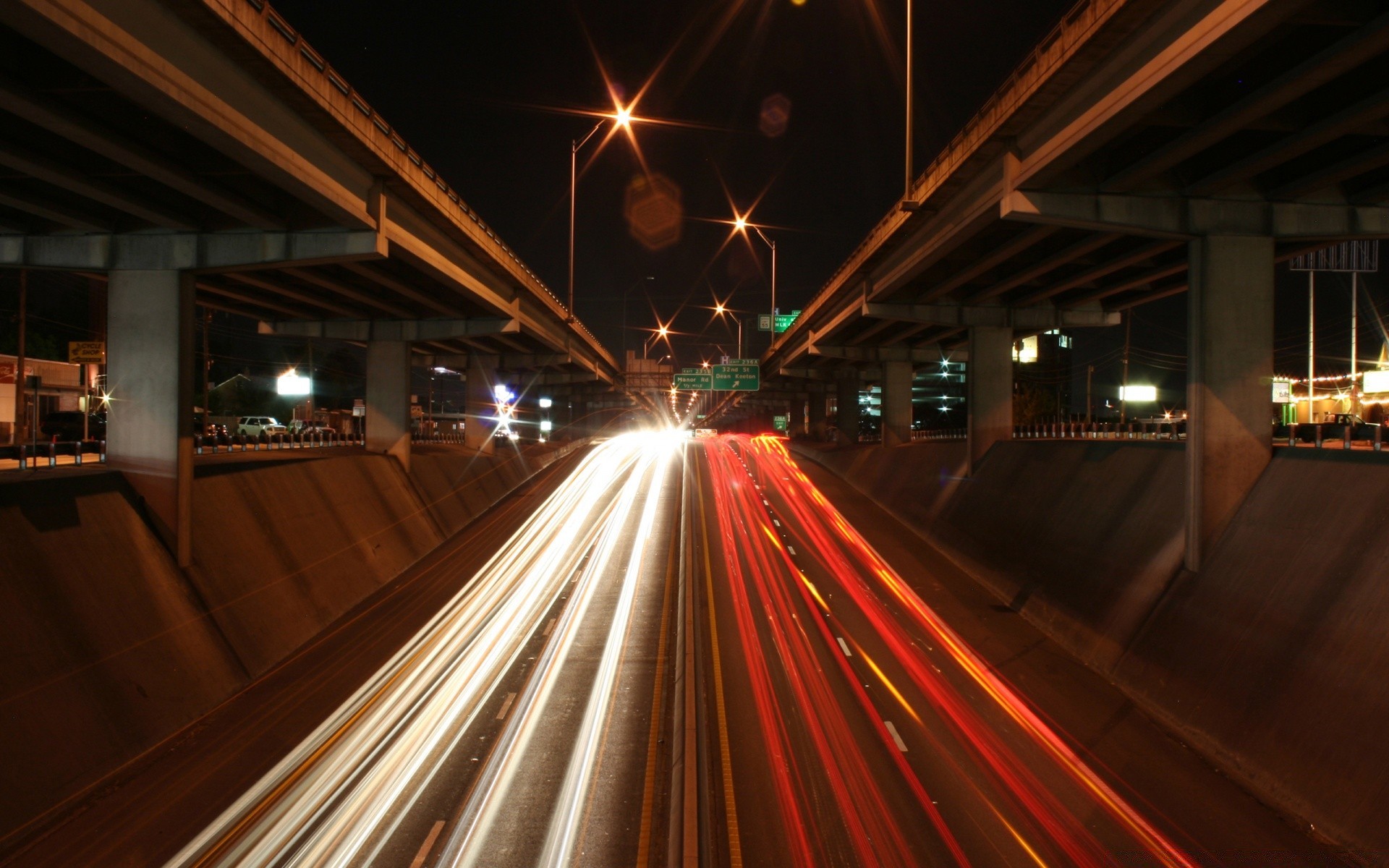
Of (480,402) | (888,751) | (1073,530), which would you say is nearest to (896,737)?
(888,751)

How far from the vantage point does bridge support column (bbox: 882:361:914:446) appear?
54.0 meters

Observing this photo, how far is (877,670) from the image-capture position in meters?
17.6

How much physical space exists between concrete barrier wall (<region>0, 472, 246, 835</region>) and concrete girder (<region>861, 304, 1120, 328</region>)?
2709 cm

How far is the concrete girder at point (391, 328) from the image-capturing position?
38.1 meters


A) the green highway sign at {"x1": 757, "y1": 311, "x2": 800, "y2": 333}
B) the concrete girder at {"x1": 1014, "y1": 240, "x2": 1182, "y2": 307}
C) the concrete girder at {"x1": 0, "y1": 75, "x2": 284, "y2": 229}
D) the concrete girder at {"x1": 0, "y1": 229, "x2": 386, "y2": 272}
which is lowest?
the concrete girder at {"x1": 0, "y1": 229, "x2": 386, "y2": 272}

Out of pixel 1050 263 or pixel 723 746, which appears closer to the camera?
pixel 723 746

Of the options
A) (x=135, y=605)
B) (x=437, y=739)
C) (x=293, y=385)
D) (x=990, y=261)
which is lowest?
(x=437, y=739)

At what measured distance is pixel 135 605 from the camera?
15.9 meters

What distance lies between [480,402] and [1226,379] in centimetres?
4490

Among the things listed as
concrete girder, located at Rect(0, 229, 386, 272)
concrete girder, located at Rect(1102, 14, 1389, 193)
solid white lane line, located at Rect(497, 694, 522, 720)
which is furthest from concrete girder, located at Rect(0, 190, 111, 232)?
concrete girder, located at Rect(1102, 14, 1389, 193)

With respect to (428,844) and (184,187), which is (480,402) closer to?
(184,187)

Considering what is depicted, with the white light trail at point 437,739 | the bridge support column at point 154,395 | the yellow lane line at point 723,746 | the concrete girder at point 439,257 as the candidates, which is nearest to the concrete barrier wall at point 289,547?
the bridge support column at point 154,395

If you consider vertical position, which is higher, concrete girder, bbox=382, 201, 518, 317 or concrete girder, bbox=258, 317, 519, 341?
concrete girder, bbox=382, 201, 518, 317

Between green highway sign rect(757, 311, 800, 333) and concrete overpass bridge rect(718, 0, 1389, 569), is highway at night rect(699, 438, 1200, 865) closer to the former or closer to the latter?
concrete overpass bridge rect(718, 0, 1389, 569)
